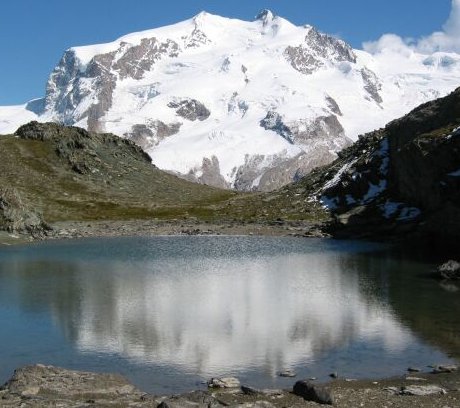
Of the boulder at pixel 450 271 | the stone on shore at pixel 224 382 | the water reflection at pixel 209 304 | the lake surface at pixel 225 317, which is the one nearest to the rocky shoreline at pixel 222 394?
the stone on shore at pixel 224 382

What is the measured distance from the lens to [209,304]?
62.0 m

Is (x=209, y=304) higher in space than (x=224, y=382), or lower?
higher

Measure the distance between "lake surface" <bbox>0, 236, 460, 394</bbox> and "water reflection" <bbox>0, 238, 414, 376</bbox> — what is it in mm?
131

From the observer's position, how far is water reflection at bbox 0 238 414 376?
4459cm

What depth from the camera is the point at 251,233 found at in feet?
478

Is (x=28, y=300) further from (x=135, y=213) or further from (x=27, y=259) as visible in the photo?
(x=135, y=213)

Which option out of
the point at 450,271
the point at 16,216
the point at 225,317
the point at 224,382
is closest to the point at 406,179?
the point at 450,271

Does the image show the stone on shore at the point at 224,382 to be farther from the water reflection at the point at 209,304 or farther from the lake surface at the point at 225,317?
the water reflection at the point at 209,304

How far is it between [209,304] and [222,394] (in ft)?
91.0

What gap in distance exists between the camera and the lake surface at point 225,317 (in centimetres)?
4103

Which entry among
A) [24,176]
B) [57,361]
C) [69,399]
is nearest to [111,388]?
[69,399]

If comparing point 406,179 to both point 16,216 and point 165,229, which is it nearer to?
point 165,229

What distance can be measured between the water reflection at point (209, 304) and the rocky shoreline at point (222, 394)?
511 centimetres

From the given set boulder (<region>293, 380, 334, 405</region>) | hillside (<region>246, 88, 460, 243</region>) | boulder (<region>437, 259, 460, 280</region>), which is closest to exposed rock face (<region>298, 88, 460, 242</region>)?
hillside (<region>246, 88, 460, 243</region>)
